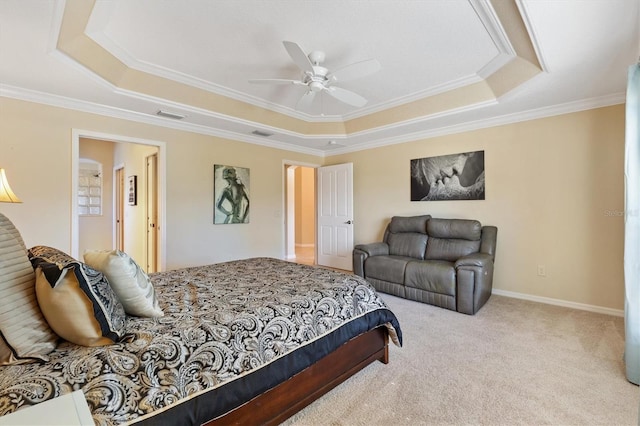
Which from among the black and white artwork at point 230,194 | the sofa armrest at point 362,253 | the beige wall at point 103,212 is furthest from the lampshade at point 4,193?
the beige wall at point 103,212

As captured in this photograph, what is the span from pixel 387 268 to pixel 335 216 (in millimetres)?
1987

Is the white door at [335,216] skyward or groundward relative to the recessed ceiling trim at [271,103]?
groundward

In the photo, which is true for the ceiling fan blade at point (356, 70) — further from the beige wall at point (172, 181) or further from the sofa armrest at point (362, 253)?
the beige wall at point (172, 181)

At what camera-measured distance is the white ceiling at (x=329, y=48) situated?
6.85 ft

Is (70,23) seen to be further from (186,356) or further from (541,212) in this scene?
(541,212)

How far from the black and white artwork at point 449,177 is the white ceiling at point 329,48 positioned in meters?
0.67

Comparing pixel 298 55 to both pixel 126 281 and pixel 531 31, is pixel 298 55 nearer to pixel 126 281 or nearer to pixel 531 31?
pixel 531 31

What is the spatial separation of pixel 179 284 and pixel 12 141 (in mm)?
2704

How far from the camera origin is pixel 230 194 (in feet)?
15.5

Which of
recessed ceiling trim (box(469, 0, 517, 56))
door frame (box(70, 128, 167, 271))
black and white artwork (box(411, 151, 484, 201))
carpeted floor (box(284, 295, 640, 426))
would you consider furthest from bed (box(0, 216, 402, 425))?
black and white artwork (box(411, 151, 484, 201))

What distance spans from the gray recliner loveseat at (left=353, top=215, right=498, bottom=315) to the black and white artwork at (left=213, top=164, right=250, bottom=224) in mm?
2034

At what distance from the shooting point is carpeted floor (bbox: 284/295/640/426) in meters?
1.65

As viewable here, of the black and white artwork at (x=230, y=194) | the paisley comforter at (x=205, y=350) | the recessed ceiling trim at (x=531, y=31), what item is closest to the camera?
the paisley comforter at (x=205, y=350)

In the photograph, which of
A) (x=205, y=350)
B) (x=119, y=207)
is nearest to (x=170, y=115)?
(x=119, y=207)
